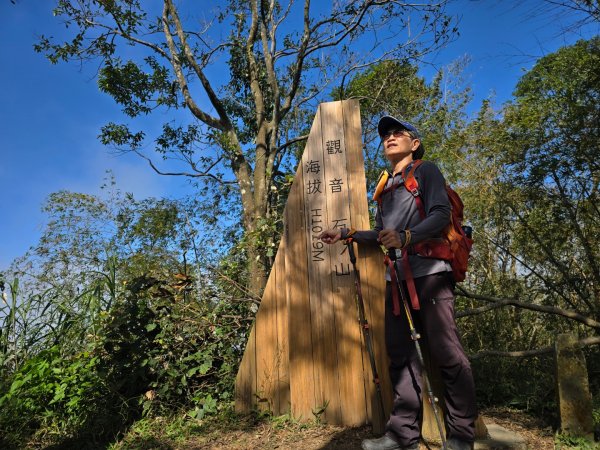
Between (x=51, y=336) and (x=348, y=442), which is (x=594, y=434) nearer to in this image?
(x=348, y=442)

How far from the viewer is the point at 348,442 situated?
106 inches

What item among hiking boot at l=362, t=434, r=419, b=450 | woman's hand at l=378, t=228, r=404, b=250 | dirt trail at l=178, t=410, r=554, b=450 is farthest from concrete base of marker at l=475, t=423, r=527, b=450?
woman's hand at l=378, t=228, r=404, b=250

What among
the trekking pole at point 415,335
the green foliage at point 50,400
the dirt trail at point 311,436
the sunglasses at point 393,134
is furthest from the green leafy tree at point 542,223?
the green foliage at point 50,400

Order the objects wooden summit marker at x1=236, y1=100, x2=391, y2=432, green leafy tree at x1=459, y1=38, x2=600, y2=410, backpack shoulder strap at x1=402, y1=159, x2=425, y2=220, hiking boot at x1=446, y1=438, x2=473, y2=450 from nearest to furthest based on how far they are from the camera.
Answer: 1. hiking boot at x1=446, y1=438, x2=473, y2=450
2. backpack shoulder strap at x1=402, y1=159, x2=425, y2=220
3. wooden summit marker at x1=236, y1=100, x2=391, y2=432
4. green leafy tree at x1=459, y1=38, x2=600, y2=410

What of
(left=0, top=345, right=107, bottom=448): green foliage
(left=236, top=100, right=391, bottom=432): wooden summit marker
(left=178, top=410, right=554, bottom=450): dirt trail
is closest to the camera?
(left=178, top=410, right=554, bottom=450): dirt trail

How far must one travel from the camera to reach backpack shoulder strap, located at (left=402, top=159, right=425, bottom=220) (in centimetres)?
244

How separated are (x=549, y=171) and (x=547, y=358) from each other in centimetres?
234

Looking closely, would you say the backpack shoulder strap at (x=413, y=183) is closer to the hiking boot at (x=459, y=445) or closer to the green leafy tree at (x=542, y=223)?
the hiking boot at (x=459, y=445)

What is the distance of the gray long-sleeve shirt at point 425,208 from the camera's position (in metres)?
2.24

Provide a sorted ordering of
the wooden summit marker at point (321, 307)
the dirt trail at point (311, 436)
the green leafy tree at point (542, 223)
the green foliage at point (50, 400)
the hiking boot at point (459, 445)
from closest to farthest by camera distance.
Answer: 1. the hiking boot at point (459, 445)
2. the dirt trail at point (311, 436)
3. the wooden summit marker at point (321, 307)
4. the green foliage at point (50, 400)
5. the green leafy tree at point (542, 223)

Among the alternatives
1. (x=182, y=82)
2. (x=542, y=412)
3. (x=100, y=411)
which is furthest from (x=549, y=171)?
(x=182, y=82)

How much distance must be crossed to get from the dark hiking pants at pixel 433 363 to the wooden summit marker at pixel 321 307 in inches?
16.5

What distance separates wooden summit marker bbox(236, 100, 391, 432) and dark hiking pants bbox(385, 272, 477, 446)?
418mm

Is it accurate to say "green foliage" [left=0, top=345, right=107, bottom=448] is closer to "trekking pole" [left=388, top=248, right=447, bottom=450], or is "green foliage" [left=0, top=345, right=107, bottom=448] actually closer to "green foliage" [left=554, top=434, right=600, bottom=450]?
"trekking pole" [left=388, top=248, right=447, bottom=450]
